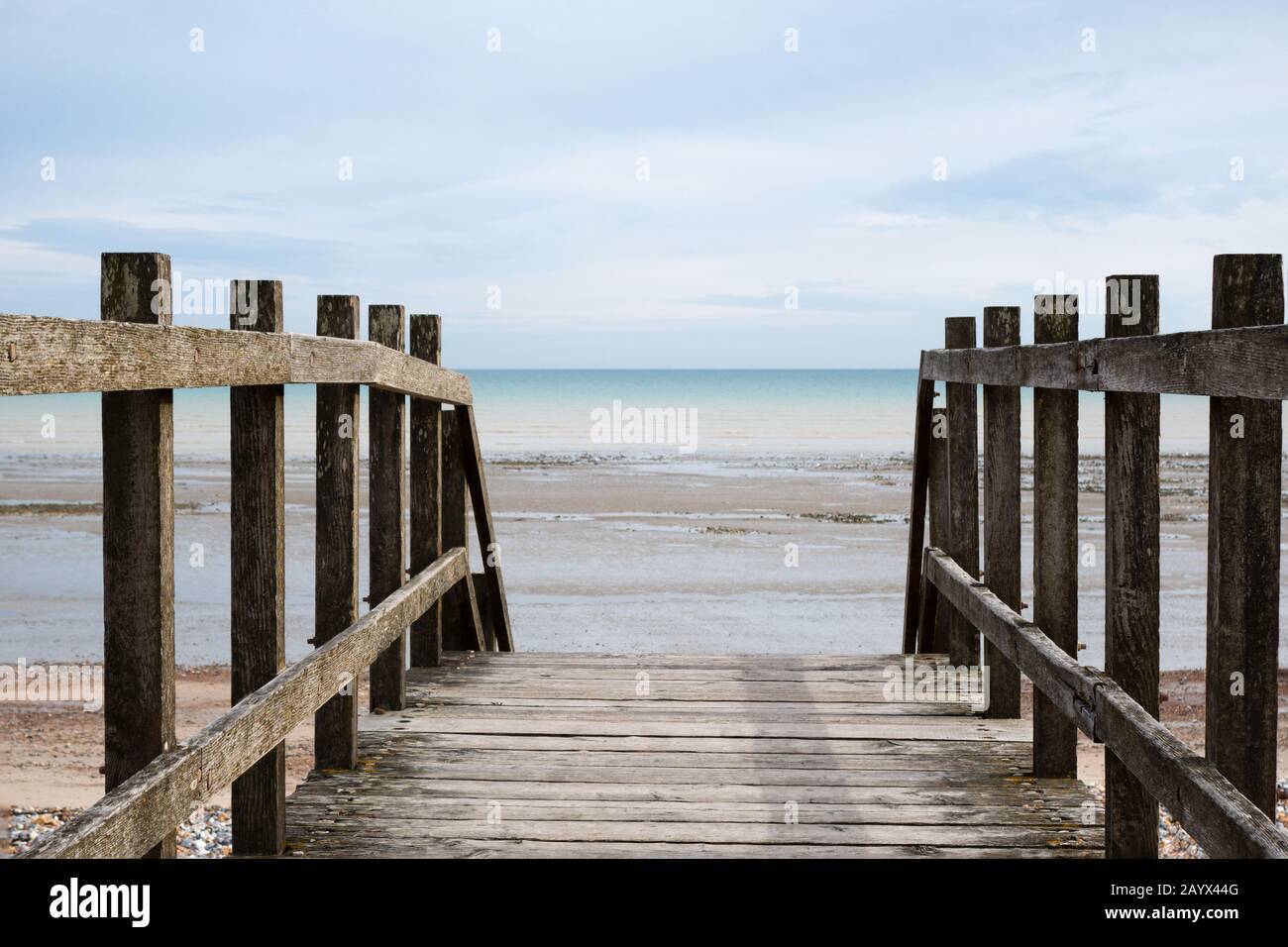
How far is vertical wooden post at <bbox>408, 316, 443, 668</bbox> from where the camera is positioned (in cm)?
571

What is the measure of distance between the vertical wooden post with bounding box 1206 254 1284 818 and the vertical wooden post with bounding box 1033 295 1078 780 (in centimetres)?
127

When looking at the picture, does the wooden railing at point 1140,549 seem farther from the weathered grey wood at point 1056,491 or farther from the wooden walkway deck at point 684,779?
the wooden walkway deck at point 684,779

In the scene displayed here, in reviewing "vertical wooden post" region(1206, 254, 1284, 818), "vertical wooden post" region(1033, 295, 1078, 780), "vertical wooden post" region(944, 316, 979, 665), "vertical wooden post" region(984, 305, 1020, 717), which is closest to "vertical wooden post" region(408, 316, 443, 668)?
"vertical wooden post" region(944, 316, 979, 665)

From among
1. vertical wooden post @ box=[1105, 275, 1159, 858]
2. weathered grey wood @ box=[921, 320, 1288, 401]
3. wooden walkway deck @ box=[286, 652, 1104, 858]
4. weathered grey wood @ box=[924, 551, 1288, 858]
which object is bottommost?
wooden walkway deck @ box=[286, 652, 1104, 858]

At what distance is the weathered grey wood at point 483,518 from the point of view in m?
6.29

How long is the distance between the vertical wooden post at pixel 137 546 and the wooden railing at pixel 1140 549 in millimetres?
2180

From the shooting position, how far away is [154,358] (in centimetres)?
240

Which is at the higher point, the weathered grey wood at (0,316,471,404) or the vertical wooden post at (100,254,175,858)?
the weathered grey wood at (0,316,471,404)

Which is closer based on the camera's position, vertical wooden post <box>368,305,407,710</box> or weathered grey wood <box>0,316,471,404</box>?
weathered grey wood <box>0,316,471,404</box>

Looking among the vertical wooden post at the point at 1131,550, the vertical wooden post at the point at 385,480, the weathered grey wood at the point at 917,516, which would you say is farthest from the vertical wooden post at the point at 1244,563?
the weathered grey wood at the point at 917,516

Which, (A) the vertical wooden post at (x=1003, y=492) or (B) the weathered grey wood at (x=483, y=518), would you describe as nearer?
(A) the vertical wooden post at (x=1003, y=492)

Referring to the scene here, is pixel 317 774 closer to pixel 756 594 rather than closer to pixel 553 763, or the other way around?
pixel 553 763

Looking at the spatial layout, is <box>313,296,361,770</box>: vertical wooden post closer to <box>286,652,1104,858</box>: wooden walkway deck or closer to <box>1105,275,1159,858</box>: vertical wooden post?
<box>286,652,1104,858</box>: wooden walkway deck

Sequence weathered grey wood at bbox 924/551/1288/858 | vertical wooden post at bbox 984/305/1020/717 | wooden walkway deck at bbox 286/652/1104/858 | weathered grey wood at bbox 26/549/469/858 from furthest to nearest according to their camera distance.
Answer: vertical wooden post at bbox 984/305/1020/717 → wooden walkway deck at bbox 286/652/1104/858 → weathered grey wood at bbox 924/551/1288/858 → weathered grey wood at bbox 26/549/469/858
